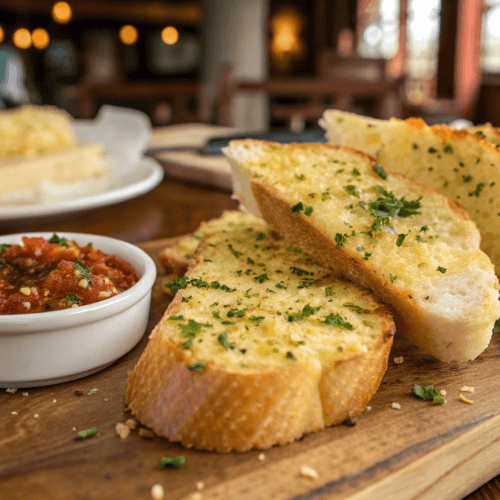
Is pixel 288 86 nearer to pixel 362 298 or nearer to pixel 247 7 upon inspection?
pixel 362 298

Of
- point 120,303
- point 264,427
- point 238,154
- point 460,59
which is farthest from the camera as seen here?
point 460,59

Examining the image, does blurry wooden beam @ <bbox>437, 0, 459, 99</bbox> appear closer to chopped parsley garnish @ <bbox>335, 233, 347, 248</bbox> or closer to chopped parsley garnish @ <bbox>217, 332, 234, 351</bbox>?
chopped parsley garnish @ <bbox>335, 233, 347, 248</bbox>

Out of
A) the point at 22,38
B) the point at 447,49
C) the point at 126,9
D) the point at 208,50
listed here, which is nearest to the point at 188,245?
the point at 447,49

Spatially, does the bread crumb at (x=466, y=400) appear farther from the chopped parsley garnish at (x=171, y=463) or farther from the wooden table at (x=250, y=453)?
the chopped parsley garnish at (x=171, y=463)

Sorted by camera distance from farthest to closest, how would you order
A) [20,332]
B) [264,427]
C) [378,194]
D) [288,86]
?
[288,86] → [378,194] → [20,332] → [264,427]

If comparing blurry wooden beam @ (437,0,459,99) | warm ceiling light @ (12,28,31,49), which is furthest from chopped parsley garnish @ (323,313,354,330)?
warm ceiling light @ (12,28,31,49)

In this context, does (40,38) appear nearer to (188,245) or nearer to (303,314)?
(188,245)

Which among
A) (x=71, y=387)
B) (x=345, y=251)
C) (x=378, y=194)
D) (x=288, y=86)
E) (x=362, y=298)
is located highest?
(x=288, y=86)

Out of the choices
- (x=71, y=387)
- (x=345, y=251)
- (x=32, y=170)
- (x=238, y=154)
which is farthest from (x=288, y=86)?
(x=71, y=387)
